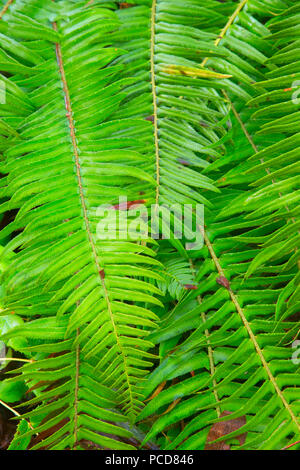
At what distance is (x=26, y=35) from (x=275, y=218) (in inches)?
26.8

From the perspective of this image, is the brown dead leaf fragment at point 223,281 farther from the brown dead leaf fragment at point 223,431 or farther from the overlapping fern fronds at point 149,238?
the brown dead leaf fragment at point 223,431

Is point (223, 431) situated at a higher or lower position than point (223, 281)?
lower

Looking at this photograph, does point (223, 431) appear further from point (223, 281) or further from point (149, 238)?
point (149, 238)

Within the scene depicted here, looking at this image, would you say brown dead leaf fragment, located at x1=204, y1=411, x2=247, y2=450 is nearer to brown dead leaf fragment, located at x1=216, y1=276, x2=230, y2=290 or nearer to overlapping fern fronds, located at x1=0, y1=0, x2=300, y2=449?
overlapping fern fronds, located at x1=0, y1=0, x2=300, y2=449

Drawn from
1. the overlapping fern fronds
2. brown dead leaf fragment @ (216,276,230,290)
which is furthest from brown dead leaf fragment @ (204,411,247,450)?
brown dead leaf fragment @ (216,276,230,290)

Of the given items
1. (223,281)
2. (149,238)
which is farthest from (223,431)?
(149,238)

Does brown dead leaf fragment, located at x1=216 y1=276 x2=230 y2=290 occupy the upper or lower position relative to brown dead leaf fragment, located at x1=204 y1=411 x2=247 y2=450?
upper

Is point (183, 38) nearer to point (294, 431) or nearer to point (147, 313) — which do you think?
point (147, 313)

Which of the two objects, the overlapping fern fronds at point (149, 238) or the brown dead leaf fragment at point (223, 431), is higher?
the overlapping fern fronds at point (149, 238)

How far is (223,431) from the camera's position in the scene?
80 cm

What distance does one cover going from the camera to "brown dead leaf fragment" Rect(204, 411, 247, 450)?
79 centimetres

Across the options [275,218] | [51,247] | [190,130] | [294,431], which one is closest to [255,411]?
[294,431]

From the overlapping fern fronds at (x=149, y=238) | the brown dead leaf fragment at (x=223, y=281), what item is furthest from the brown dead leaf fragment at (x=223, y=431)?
the brown dead leaf fragment at (x=223, y=281)

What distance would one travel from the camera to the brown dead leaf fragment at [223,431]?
793 mm
